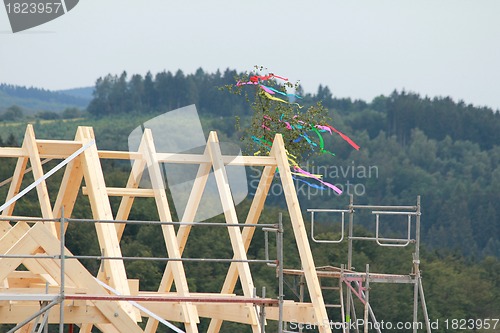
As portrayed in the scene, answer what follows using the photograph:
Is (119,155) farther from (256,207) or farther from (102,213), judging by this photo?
(256,207)

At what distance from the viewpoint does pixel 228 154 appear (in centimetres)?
1540

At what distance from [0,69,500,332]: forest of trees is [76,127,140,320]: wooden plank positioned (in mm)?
24043

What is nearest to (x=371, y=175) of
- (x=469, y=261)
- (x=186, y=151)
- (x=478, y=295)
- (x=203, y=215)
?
(x=469, y=261)

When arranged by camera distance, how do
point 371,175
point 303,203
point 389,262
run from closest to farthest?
point 389,262
point 303,203
point 371,175

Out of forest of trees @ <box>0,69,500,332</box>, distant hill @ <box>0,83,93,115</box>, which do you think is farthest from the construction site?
distant hill @ <box>0,83,93,115</box>

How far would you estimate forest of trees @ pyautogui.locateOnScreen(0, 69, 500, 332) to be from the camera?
45.2 metres

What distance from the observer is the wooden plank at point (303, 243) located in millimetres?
13812

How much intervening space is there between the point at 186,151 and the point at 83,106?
66.5 m

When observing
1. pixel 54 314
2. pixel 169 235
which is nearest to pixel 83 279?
pixel 54 314

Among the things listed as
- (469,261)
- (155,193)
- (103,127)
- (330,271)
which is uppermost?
(155,193)

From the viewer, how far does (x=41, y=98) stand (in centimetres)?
7338

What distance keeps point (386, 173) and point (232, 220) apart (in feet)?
208

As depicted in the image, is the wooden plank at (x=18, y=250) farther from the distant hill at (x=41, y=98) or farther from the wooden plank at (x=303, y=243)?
the distant hill at (x=41, y=98)

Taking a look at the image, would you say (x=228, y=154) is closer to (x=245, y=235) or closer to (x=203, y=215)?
(x=245, y=235)
